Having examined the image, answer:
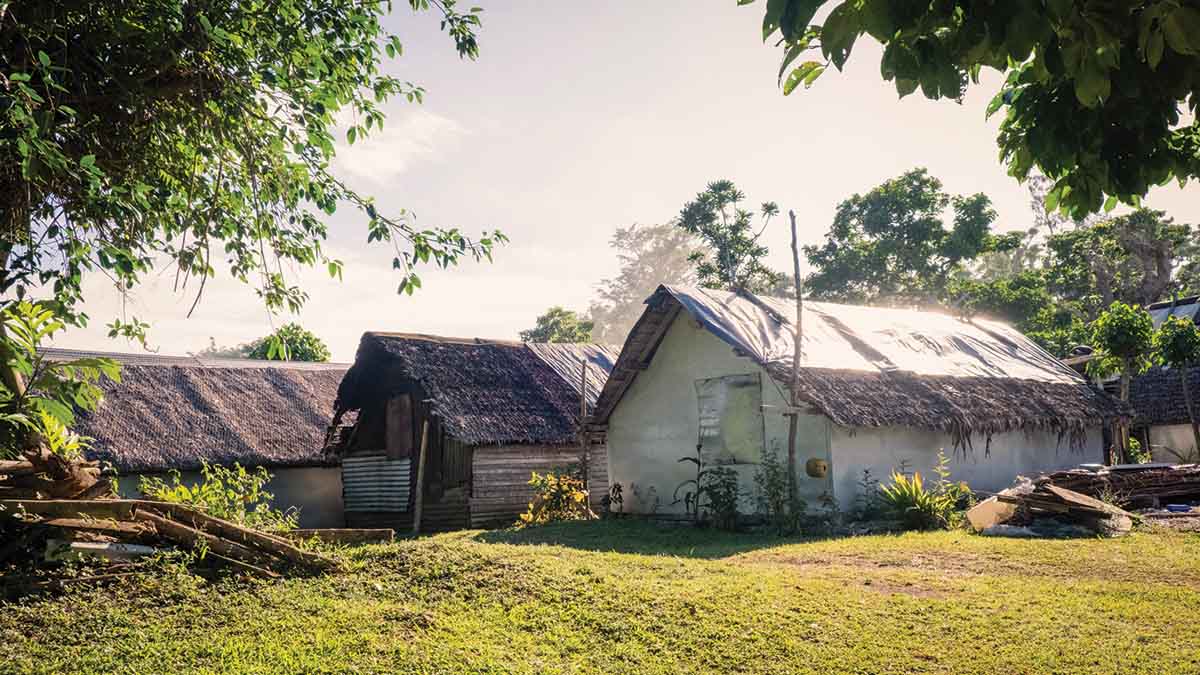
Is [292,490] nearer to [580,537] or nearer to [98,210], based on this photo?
[580,537]

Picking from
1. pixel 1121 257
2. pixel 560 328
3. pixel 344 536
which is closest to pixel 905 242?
pixel 1121 257

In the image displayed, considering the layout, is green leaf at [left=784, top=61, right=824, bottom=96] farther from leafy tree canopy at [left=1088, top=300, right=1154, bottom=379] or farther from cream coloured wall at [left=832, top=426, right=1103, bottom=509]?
A: leafy tree canopy at [left=1088, top=300, right=1154, bottom=379]

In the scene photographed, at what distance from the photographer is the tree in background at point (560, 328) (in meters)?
44.8

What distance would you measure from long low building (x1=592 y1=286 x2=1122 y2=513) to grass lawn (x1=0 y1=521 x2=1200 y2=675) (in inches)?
198

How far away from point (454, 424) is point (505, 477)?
1806mm

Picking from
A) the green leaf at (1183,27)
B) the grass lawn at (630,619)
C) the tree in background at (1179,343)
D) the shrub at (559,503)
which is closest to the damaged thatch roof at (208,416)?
the shrub at (559,503)

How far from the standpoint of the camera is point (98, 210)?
7.66 m

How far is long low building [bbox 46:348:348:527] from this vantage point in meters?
19.7

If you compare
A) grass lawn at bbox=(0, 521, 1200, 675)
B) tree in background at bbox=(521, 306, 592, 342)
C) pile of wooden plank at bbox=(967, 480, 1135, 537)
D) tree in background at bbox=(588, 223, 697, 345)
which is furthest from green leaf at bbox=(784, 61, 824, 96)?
tree in background at bbox=(588, 223, 697, 345)

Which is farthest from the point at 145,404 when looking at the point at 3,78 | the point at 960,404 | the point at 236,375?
the point at 960,404

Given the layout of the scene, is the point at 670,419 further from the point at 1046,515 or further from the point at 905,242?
the point at 905,242

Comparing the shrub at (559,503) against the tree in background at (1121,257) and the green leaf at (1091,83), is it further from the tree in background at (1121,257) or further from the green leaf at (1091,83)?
the tree in background at (1121,257)

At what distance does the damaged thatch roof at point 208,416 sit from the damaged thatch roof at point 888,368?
9092 millimetres

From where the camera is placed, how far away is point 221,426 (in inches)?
845
